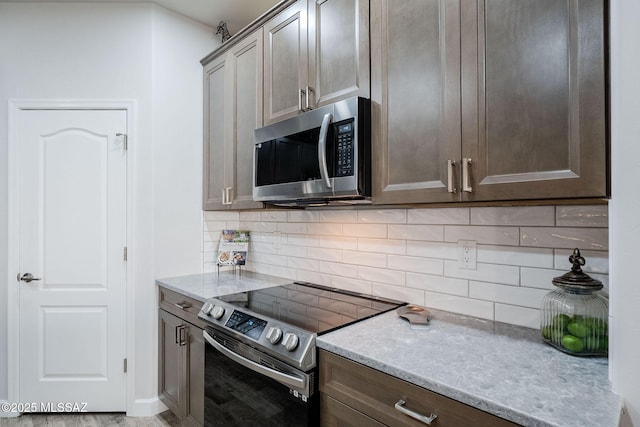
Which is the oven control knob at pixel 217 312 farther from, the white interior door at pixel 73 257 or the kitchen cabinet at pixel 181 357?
the white interior door at pixel 73 257

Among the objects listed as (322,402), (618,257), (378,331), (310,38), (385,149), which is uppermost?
(310,38)

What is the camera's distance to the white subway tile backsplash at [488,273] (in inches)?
54.7

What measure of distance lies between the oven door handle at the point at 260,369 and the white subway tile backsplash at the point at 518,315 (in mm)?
843

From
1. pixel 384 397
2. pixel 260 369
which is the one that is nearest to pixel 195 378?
pixel 260 369

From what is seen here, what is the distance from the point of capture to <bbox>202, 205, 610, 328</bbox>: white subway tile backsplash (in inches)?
50.2

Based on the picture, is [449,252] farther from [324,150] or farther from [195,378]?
[195,378]

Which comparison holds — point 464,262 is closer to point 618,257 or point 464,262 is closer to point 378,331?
point 378,331

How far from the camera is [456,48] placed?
1.21 m

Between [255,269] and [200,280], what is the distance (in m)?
0.44

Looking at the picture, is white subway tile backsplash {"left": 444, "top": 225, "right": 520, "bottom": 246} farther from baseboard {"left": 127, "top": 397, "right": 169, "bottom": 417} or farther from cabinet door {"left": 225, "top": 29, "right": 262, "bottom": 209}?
baseboard {"left": 127, "top": 397, "right": 169, "bottom": 417}

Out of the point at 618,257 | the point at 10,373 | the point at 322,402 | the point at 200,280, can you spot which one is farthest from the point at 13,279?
the point at 618,257

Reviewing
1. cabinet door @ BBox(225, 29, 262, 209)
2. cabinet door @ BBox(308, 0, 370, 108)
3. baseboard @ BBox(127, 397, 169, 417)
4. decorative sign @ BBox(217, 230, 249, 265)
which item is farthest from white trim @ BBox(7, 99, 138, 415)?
cabinet door @ BBox(308, 0, 370, 108)

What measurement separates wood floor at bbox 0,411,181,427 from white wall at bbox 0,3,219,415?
0.26 ft

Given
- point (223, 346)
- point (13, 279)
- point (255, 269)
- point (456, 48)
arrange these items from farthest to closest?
point (255, 269) → point (13, 279) → point (223, 346) → point (456, 48)
